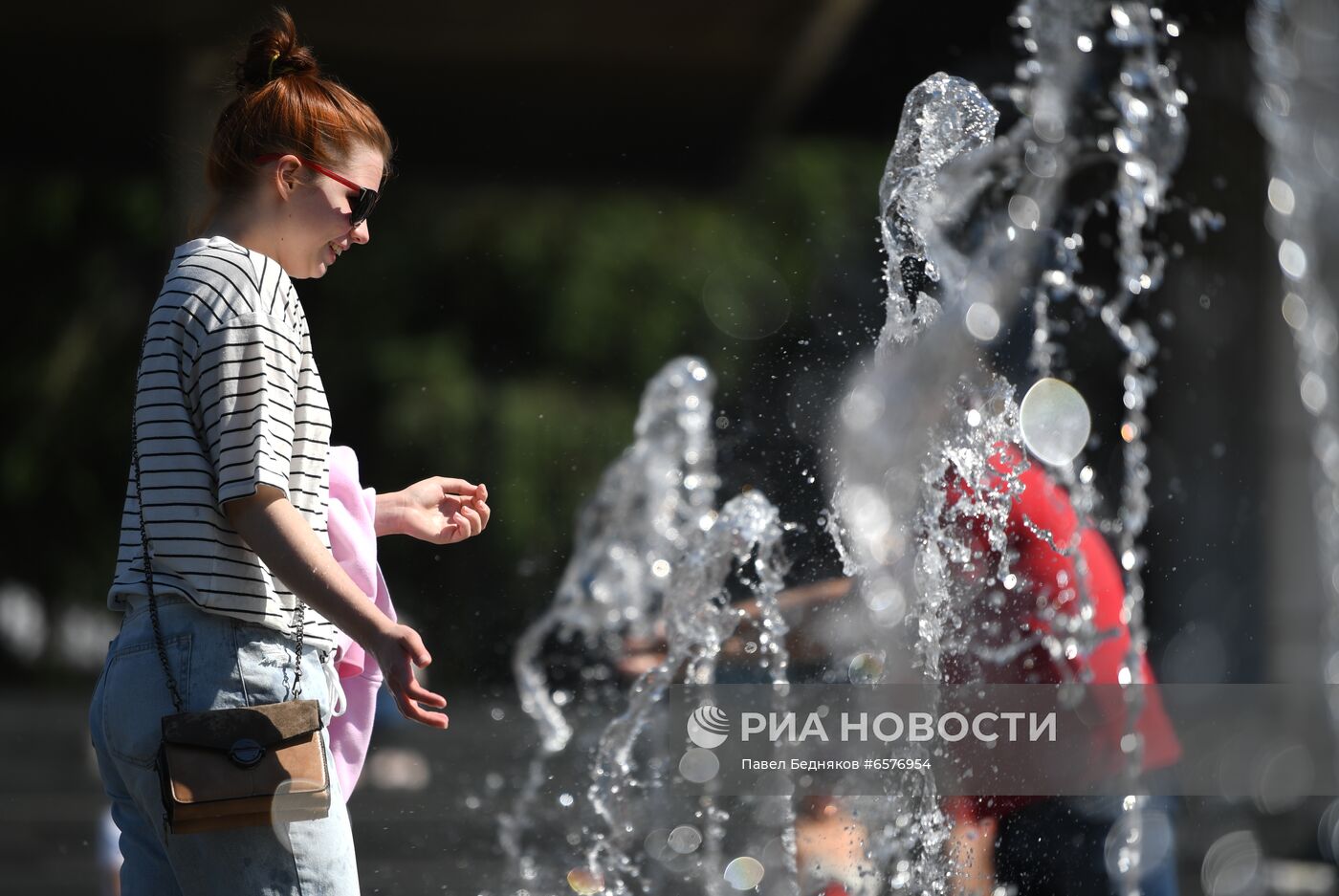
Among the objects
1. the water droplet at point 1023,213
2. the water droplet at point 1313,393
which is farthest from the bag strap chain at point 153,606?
the water droplet at point 1313,393

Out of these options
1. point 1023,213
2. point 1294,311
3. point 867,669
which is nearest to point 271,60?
point 867,669

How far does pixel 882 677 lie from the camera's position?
226cm

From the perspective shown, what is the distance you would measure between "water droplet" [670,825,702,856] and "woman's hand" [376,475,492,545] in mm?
1106

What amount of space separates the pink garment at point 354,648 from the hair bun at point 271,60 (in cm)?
43

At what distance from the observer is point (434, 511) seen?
1709 mm

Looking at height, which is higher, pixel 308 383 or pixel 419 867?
pixel 308 383

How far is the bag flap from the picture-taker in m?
1.18

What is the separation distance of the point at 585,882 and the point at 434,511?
102 cm

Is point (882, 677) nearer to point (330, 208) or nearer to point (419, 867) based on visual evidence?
point (419, 867)

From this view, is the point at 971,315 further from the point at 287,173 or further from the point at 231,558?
the point at 231,558

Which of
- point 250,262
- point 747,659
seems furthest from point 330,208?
point 747,659

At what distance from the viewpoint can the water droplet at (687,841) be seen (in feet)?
8.64

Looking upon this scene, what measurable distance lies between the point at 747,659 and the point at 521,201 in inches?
222

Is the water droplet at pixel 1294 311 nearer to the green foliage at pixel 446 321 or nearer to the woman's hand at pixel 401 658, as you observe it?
the green foliage at pixel 446 321
